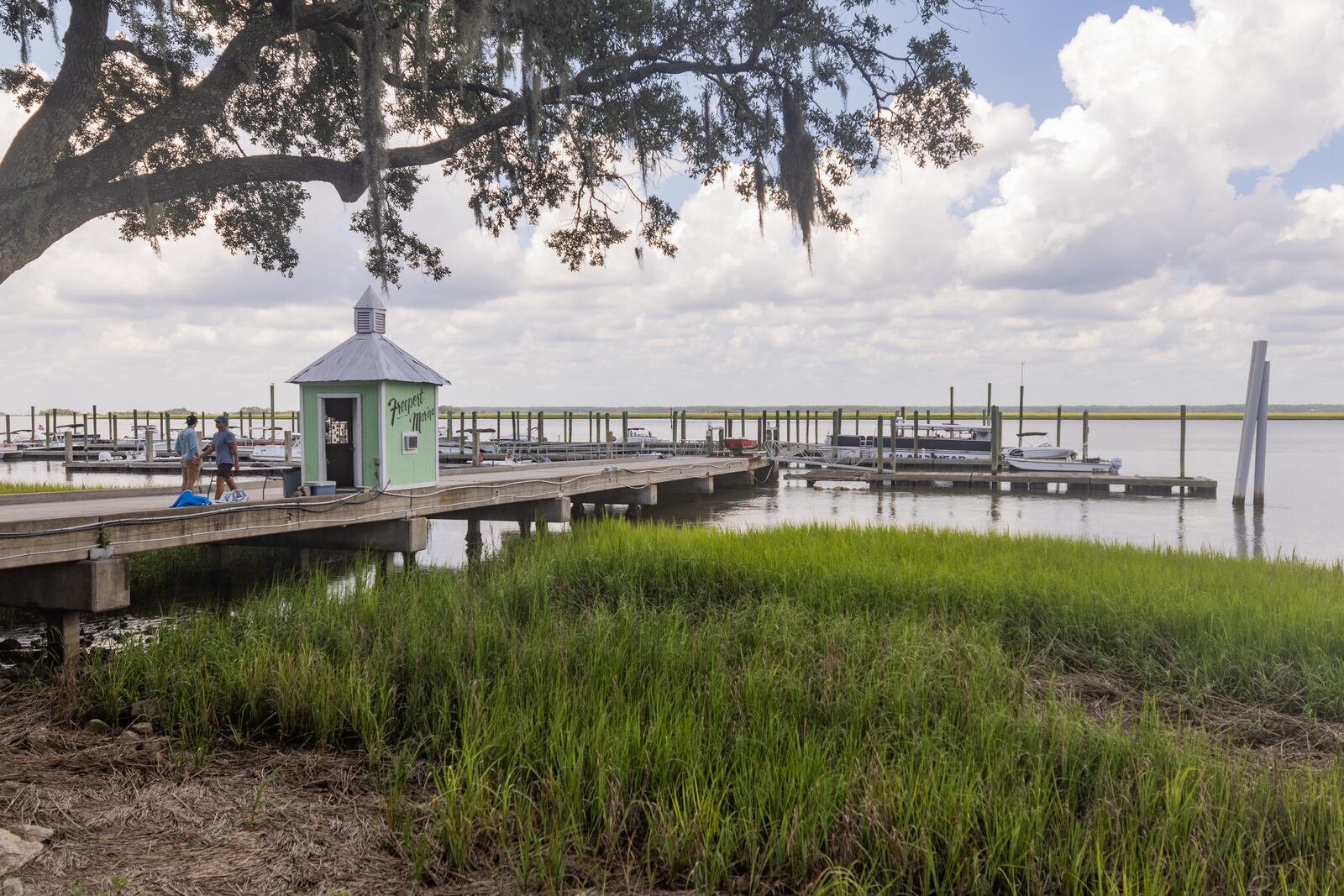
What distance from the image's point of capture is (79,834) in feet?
13.5

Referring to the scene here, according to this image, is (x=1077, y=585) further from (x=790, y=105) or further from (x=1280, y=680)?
(x=790, y=105)

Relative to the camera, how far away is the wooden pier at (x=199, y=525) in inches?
296

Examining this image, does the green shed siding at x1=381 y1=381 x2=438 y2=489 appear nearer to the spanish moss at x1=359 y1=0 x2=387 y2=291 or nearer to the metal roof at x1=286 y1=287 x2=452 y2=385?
the metal roof at x1=286 y1=287 x2=452 y2=385

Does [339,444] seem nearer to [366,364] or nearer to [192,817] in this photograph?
[366,364]

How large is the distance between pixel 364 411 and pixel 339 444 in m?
0.75

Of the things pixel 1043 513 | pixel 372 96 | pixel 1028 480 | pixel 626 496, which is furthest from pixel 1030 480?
pixel 372 96

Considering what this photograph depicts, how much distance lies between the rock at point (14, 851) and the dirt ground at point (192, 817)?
2.2 inches

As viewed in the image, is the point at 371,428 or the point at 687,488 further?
the point at 687,488

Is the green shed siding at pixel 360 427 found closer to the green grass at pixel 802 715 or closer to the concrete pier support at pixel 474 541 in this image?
the green grass at pixel 802 715

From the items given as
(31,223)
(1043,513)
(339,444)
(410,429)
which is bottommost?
(1043,513)

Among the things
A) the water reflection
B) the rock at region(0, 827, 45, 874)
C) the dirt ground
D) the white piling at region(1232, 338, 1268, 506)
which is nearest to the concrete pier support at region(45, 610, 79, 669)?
the dirt ground

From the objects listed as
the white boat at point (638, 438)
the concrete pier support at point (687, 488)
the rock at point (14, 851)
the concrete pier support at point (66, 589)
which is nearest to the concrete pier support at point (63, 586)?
the concrete pier support at point (66, 589)

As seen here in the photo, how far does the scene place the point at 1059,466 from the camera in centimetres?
3472

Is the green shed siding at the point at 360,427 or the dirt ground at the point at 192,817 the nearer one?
the dirt ground at the point at 192,817
